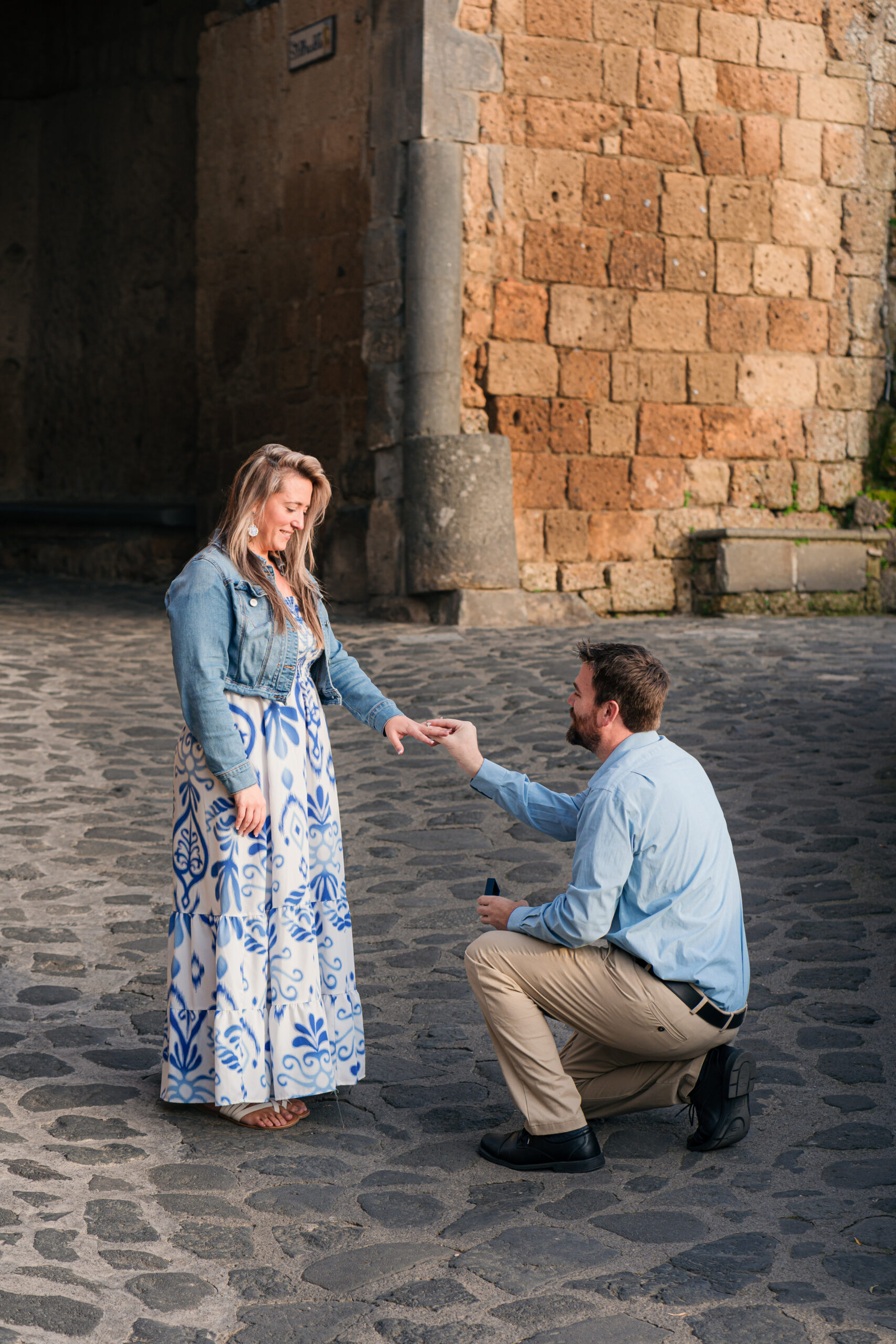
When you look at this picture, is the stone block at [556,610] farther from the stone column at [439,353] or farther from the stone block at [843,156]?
the stone block at [843,156]

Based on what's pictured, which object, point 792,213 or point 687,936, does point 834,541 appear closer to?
point 792,213

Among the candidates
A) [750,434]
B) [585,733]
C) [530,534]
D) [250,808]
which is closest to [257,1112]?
[250,808]

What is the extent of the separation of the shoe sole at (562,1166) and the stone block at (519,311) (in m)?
7.85

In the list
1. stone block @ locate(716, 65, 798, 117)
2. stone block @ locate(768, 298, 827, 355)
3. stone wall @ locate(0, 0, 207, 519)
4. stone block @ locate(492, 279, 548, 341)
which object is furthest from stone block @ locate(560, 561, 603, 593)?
stone wall @ locate(0, 0, 207, 519)

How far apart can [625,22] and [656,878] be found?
908 centimetres

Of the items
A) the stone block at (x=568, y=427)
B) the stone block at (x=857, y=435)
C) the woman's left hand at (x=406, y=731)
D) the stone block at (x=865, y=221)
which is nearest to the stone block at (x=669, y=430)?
the stone block at (x=568, y=427)

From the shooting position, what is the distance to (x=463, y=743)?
132 inches

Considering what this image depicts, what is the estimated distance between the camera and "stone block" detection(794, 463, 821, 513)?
11.4 metres

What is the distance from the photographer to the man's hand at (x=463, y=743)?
3.33 meters

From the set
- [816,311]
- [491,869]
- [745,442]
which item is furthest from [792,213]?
[491,869]

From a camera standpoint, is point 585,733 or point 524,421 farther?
point 524,421

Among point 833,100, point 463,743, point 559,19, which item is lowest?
point 463,743

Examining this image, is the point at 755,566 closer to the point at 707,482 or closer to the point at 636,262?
the point at 707,482

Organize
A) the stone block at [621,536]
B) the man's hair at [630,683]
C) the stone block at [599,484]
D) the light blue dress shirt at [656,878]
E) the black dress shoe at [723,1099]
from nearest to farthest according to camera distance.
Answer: the light blue dress shirt at [656,878] < the man's hair at [630,683] < the black dress shoe at [723,1099] < the stone block at [599,484] < the stone block at [621,536]
